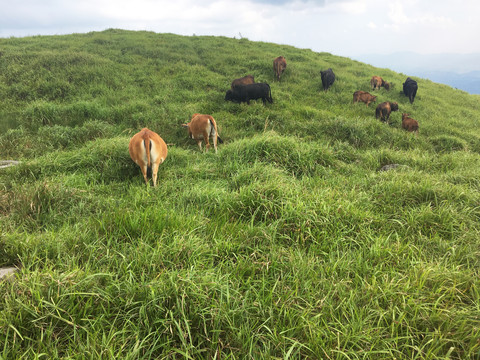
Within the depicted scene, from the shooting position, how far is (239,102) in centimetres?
851

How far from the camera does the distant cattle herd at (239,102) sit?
4.00 meters

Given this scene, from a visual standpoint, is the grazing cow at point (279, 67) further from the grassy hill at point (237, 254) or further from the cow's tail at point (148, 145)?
the cow's tail at point (148, 145)

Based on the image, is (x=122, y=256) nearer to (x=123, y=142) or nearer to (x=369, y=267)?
(x=369, y=267)

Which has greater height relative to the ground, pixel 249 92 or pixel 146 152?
pixel 249 92

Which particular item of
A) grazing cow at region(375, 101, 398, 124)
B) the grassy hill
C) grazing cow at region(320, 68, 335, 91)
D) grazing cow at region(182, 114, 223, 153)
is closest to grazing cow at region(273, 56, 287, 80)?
grazing cow at region(320, 68, 335, 91)

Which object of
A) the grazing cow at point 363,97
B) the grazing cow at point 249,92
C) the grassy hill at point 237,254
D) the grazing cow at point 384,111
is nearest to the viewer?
the grassy hill at point 237,254

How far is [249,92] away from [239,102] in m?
0.48

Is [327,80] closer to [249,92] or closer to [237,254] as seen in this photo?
[249,92]

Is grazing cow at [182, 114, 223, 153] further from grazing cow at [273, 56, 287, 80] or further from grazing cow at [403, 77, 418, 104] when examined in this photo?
grazing cow at [403, 77, 418, 104]

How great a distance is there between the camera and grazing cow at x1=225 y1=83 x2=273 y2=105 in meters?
8.31

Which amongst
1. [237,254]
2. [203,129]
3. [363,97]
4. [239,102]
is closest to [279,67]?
[363,97]

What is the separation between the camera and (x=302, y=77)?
11.6 metres

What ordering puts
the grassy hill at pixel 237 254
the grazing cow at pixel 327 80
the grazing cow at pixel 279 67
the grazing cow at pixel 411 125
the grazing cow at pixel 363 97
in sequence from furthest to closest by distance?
the grazing cow at pixel 279 67 → the grazing cow at pixel 327 80 → the grazing cow at pixel 363 97 → the grazing cow at pixel 411 125 → the grassy hill at pixel 237 254

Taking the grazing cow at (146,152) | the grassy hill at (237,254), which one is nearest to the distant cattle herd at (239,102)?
the grazing cow at (146,152)
